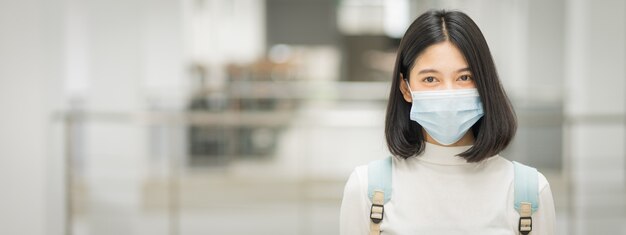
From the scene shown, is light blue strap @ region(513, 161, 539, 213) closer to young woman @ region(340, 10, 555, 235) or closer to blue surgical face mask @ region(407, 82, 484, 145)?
young woman @ region(340, 10, 555, 235)

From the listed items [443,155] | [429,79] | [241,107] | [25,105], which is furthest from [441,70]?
[241,107]

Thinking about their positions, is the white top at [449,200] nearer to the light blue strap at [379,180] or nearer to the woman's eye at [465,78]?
the light blue strap at [379,180]

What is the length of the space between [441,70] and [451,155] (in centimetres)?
15

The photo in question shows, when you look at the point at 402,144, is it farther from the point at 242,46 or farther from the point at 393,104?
the point at 242,46

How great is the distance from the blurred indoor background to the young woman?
9.67 ft

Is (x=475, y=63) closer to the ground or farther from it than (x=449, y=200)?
farther from it

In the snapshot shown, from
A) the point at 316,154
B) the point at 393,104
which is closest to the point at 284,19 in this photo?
the point at 316,154

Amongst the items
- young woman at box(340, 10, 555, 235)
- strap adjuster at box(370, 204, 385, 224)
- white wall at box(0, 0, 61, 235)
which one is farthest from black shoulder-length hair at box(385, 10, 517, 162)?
white wall at box(0, 0, 61, 235)

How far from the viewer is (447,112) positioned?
54.9 inches

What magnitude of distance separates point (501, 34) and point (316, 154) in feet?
8.70

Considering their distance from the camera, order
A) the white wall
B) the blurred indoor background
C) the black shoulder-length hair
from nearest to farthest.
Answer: the black shoulder-length hair < the white wall < the blurred indoor background

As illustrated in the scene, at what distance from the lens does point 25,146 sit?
3.99 meters

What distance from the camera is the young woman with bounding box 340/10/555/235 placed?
4.51 feet

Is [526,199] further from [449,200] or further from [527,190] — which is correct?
[449,200]
